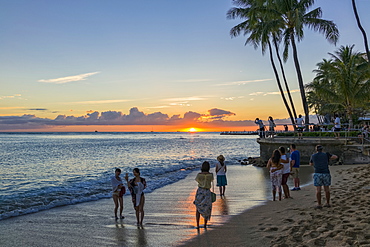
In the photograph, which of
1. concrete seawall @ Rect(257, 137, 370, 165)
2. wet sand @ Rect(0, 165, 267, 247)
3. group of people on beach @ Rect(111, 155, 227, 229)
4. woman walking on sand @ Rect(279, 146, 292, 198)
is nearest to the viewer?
wet sand @ Rect(0, 165, 267, 247)

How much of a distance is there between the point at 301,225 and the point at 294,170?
561 cm

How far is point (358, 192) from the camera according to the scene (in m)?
10.3

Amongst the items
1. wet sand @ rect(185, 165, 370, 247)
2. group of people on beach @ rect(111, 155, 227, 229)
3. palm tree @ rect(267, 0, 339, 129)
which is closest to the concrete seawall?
palm tree @ rect(267, 0, 339, 129)

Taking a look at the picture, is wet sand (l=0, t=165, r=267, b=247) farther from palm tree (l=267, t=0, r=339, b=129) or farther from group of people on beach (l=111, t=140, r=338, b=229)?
palm tree (l=267, t=0, r=339, b=129)

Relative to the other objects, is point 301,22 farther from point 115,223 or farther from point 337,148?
point 115,223

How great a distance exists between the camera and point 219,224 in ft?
28.5

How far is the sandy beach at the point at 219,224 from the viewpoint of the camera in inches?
265

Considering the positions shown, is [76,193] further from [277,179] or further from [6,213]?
[277,179]

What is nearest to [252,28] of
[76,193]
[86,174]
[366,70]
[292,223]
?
[366,70]

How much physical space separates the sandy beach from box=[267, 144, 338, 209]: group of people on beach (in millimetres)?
433

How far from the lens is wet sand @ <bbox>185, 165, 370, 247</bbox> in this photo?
20.3 ft

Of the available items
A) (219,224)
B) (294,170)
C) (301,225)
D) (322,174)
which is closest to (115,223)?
(219,224)

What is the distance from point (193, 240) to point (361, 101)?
2771 cm

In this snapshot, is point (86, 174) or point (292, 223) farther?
point (86, 174)
